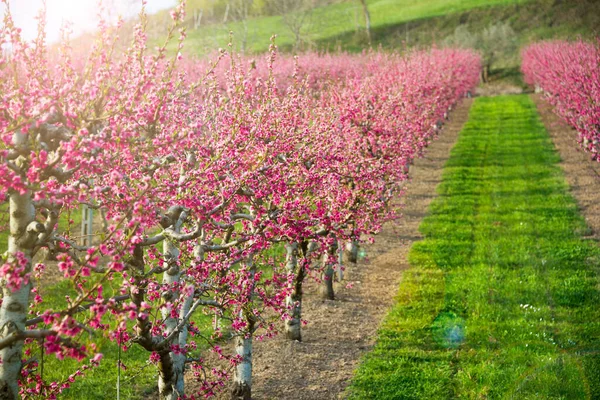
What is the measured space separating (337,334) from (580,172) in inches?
808

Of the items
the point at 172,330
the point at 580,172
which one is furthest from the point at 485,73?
the point at 172,330

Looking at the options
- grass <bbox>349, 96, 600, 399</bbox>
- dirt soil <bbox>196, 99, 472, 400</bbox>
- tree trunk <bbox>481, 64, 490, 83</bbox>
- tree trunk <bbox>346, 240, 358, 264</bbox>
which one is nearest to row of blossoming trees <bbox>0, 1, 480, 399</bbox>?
dirt soil <bbox>196, 99, 472, 400</bbox>

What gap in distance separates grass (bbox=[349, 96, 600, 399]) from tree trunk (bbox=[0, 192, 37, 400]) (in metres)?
6.40

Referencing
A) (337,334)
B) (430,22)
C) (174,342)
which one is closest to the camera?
(174,342)

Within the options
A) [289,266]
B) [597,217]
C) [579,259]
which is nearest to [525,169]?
[597,217]

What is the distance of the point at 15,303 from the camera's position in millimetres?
6477

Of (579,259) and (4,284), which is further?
(579,259)

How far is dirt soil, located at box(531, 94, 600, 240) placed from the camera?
23003mm

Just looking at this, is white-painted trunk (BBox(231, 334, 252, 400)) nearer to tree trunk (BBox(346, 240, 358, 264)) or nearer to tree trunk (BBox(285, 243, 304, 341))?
tree trunk (BBox(285, 243, 304, 341))

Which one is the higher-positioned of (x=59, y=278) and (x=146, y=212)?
(x=146, y=212)

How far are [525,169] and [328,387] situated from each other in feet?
74.8

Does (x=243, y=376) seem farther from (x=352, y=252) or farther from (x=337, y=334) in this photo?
(x=352, y=252)

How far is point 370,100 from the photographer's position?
20125 mm

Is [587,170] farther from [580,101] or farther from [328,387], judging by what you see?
[328,387]
